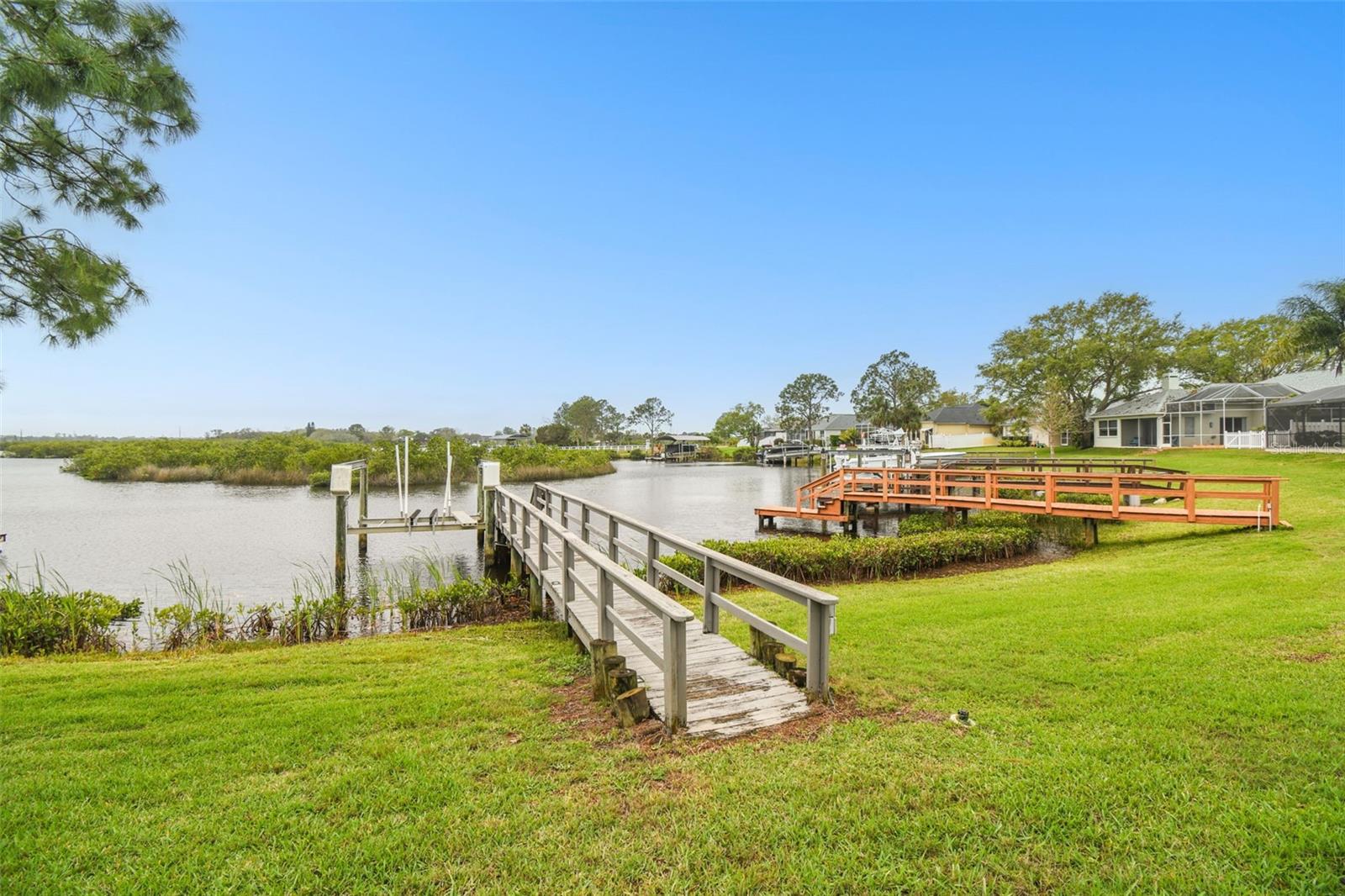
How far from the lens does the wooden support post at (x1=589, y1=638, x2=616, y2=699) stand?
4.27m

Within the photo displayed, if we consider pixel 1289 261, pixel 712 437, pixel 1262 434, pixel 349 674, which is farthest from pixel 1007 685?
pixel 712 437

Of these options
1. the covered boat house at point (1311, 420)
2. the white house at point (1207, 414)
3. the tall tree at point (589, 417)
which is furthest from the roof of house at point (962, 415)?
the tall tree at point (589, 417)

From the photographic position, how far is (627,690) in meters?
4.14

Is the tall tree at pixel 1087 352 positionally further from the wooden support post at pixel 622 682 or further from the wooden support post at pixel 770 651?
the wooden support post at pixel 622 682

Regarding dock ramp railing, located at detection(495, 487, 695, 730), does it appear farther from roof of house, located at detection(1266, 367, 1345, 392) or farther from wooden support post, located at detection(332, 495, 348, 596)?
roof of house, located at detection(1266, 367, 1345, 392)

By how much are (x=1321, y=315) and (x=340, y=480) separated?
34844 mm

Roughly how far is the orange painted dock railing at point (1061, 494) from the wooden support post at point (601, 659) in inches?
450

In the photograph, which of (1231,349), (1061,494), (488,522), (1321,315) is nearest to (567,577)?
(488,522)

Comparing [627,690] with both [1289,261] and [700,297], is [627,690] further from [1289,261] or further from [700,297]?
[1289,261]

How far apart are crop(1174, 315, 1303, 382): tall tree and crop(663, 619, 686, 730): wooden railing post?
5919 centimetres

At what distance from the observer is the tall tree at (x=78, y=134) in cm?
345

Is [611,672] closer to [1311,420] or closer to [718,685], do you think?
[718,685]

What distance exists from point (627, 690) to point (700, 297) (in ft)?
122

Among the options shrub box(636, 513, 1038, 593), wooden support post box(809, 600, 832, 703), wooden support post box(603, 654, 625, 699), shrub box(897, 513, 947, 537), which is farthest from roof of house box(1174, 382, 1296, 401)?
wooden support post box(603, 654, 625, 699)
